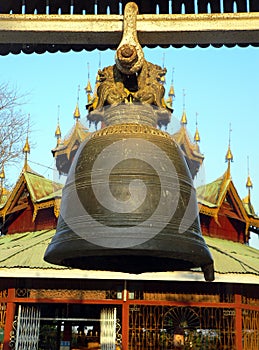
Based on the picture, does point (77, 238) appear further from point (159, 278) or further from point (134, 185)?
point (159, 278)

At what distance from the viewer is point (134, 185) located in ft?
9.61

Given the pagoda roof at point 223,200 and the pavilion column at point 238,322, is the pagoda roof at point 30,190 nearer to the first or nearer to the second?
the pagoda roof at point 223,200

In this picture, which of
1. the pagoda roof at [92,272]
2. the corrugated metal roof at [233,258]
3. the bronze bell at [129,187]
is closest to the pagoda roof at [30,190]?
the pagoda roof at [92,272]

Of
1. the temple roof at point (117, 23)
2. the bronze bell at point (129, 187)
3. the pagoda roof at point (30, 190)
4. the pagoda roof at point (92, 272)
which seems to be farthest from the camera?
the pagoda roof at point (30, 190)

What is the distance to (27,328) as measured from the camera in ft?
45.9

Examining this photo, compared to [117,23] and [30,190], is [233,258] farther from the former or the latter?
[117,23]

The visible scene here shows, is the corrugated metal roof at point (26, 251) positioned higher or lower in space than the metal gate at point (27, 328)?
higher

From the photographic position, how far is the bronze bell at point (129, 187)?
9.24 ft

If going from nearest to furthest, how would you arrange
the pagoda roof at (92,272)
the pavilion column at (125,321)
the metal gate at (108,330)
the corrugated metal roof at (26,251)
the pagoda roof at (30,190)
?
the pagoda roof at (92,272) < the corrugated metal roof at (26,251) < the pavilion column at (125,321) < the metal gate at (108,330) < the pagoda roof at (30,190)

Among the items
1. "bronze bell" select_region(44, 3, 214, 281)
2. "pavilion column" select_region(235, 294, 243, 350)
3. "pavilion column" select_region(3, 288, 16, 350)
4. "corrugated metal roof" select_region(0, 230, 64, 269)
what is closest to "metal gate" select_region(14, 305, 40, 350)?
"pavilion column" select_region(3, 288, 16, 350)

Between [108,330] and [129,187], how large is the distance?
11849mm

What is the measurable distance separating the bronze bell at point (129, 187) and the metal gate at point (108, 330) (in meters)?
10.8

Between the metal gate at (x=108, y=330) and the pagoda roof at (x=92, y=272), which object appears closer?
the pagoda roof at (x=92, y=272)


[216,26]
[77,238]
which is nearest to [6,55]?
[216,26]
